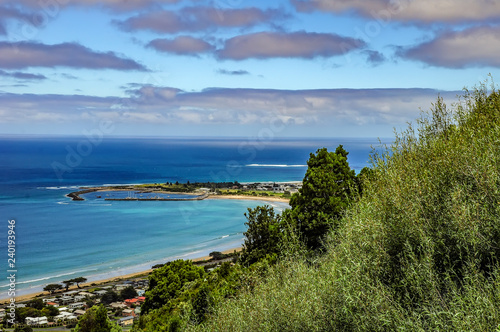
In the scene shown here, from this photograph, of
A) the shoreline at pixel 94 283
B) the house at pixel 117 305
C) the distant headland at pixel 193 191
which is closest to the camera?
the house at pixel 117 305

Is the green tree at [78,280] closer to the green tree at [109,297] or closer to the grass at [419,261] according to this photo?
the green tree at [109,297]

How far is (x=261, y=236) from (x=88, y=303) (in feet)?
57.9

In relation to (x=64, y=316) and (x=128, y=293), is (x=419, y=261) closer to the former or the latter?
(x=64, y=316)

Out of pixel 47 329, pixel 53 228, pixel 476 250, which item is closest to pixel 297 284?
pixel 476 250

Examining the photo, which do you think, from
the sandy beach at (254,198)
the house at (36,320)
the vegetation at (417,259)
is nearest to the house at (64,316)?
the house at (36,320)

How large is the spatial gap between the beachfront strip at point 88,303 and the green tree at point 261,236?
12.8 metres

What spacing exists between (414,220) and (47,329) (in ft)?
93.0

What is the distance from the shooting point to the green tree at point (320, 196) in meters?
21.2

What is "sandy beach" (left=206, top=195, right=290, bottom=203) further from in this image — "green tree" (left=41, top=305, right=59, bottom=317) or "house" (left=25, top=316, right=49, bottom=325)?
"house" (left=25, top=316, right=49, bottom=325)

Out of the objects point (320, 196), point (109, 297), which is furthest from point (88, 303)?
point (320, 196)

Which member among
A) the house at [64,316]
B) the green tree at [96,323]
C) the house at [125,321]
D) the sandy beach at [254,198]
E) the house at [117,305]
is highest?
the sandy beach at [254,198]

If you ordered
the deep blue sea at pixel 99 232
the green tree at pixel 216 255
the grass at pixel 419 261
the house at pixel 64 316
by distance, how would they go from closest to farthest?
the grass at pixel 419 261 → the house at pixel 64 316 → the deep blue sea at pixel 99 232 → the green tree at pixel 216 255

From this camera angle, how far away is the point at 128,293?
33.5m

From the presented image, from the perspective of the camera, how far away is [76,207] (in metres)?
77.6
